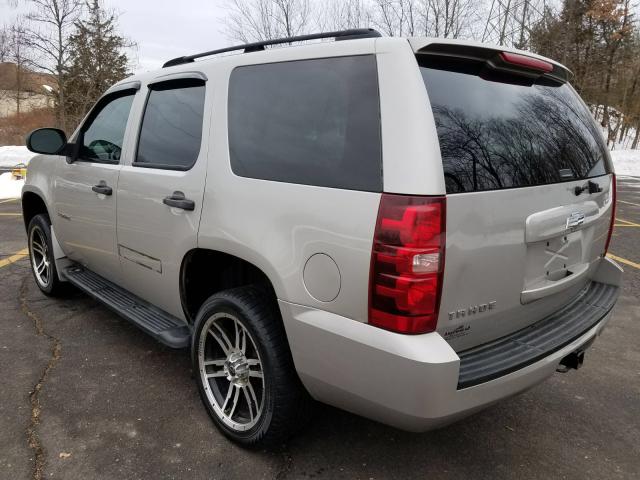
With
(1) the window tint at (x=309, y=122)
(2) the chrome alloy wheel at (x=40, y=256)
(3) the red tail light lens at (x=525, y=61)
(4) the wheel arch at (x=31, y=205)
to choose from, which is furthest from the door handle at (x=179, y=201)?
(4) the wheel arch at (x=31, y=205)

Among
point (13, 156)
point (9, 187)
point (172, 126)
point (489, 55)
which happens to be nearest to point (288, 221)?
point (489, 55)

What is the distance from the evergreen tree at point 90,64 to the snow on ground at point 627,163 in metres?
26.0

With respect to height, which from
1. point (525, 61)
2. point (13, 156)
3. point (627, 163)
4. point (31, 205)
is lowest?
point (13, 156)

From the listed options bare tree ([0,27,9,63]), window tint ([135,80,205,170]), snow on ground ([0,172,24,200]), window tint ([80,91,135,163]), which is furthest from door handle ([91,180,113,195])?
bare tree ([0,27,9,63])

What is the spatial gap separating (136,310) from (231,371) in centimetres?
102

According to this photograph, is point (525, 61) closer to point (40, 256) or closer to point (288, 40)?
point (288, 40)

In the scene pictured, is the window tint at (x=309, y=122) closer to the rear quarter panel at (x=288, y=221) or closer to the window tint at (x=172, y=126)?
the rear quarter panel at (x=288, y=221)

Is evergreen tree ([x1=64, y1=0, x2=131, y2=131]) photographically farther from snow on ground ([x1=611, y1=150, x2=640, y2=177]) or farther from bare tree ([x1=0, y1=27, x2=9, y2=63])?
snow on ground ([x1=611, y1=150, x2=640, y2=177])

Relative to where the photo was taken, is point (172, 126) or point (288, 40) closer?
point (288, 40)

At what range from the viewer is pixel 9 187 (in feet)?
40.5

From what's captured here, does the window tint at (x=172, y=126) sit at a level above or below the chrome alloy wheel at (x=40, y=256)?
above

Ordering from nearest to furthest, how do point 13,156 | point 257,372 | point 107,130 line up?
point 257,372 < point 107,130 < point 13,156

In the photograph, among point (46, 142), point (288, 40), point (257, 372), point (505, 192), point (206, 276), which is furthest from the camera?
point (46, 142)

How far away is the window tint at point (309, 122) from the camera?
1949 millimetres
